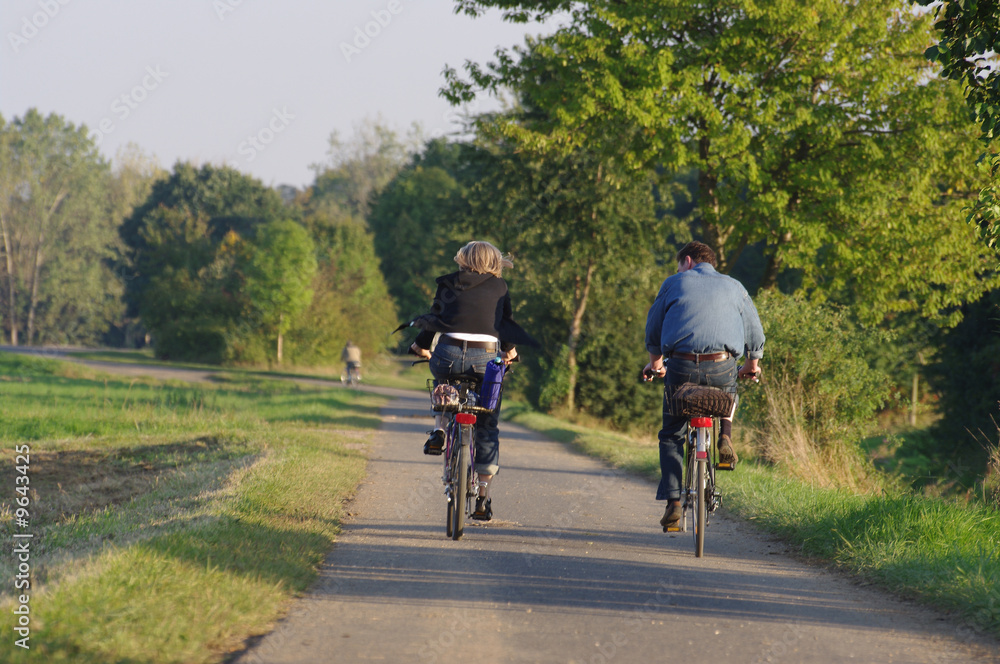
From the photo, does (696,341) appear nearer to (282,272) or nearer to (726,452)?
(726,452)

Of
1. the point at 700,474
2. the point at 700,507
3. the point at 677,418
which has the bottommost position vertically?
the point at 700,507

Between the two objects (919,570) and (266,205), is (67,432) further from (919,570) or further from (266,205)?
(266,205)

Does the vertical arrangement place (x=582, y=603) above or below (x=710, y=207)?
below

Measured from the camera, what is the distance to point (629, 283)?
26.6 metres

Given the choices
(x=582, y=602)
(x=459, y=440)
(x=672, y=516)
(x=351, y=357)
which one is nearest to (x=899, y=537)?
(x=672, y=516)

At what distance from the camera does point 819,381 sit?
1185 cm

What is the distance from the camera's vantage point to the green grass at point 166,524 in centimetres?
362

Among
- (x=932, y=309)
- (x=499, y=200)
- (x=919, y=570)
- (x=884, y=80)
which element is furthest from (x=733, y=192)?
(x=919, y=570)

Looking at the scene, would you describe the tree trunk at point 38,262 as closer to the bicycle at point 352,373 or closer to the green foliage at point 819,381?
the bicycle at point 352,373

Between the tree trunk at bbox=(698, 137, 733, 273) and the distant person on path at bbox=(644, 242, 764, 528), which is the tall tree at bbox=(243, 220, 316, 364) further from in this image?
the distant person on path at bbox=(644, 242, 764, 528)

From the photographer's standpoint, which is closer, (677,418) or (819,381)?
A: (677,418)

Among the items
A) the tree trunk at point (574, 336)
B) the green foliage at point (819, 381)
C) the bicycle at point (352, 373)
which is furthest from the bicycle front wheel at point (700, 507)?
the bicycle at point (352, 373)

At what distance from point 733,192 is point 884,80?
130 inches

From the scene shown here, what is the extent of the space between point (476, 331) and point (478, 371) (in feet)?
0.98
